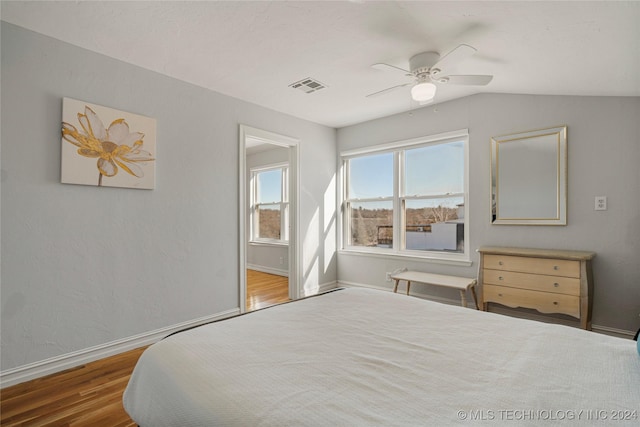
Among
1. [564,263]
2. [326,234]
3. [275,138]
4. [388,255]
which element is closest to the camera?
[564,263]

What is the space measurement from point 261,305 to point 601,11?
13.0ft

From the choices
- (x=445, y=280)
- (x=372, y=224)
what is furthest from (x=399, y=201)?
(x=445, y=280)

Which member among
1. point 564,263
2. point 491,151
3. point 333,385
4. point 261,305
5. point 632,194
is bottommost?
point 261,305

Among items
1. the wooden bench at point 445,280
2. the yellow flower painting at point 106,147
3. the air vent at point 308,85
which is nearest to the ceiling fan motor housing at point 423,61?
the air vent at point 308,85

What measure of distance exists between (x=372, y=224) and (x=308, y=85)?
2249 mm

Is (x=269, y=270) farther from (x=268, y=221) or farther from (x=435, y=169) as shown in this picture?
(x=435, y=169)

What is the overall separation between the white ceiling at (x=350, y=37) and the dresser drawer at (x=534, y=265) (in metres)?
1.53

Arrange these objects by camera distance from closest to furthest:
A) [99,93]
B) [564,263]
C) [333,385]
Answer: [333,385] → [99,93] → [564,263]

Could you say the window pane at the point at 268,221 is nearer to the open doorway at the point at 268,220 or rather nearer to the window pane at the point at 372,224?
the open doorway at the point at 268,220

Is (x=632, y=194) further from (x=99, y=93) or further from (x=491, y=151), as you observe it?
(x=99, y=93)

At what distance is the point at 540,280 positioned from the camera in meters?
2.83

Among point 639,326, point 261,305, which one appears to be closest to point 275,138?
point 261,305

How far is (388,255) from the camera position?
4.25 metres

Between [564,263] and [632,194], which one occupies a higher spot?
[632,194]
